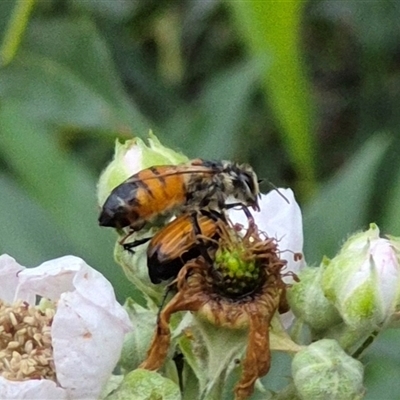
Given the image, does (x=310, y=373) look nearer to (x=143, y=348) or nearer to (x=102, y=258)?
(x=143, y=348)

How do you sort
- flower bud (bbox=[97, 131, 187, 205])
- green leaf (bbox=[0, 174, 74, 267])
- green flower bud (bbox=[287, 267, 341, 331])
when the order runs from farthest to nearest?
green leaf (bbox=[0, 174, 74, 267])
flower bud (bbox=[97, 131, 187, 205])
green flower bud (bbox=[287, 267, 341, 331])

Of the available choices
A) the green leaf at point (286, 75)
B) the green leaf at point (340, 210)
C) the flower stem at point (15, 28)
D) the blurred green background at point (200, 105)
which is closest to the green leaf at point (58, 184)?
Result: the blurred green background at point (200, 105)

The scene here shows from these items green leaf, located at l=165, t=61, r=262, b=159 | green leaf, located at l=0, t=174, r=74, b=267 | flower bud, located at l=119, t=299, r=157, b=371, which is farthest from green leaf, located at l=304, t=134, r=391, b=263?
flower bud, located at l=119, t=299, r=157, b=371

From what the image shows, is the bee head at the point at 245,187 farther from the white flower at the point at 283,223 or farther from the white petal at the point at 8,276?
the white petal at the point at 8,276

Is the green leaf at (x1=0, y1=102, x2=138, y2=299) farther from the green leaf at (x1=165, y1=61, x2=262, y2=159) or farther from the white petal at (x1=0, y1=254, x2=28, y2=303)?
the white petal at (x1=0, y1=254, x2=28, y2=303)

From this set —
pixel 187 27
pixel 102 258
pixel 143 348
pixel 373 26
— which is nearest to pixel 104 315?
pixel 143 348
